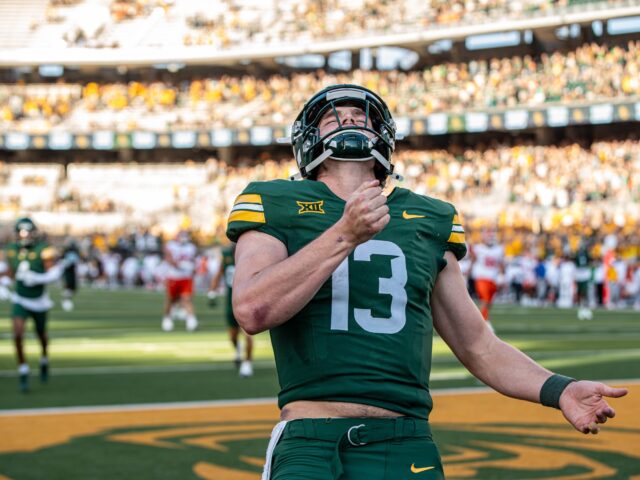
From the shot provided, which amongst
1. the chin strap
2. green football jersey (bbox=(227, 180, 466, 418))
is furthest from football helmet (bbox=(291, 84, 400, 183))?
green football jersey (bbox=(227, 180, 466, 418))

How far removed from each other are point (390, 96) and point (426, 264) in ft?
138

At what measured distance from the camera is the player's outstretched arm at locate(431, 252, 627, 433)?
329cm

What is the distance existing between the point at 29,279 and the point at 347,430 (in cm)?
950

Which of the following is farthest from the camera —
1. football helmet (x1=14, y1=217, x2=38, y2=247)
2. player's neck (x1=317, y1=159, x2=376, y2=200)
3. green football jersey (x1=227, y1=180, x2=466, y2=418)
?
football helmet (x1=14, y1=217, x2=38, y2=247)

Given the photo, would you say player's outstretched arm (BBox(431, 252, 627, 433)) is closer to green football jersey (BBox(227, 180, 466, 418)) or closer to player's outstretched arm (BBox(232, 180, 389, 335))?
green football jersey (BBox(227, 180, 466, 418))

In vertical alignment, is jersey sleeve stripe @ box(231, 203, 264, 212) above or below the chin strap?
below

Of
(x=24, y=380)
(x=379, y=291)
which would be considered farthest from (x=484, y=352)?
(x=24, y=380)

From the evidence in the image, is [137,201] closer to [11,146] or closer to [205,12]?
[11,146]

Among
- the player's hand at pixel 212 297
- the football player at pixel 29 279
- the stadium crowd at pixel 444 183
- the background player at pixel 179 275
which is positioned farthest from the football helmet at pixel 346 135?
the stadium crowd at pixel 444 183

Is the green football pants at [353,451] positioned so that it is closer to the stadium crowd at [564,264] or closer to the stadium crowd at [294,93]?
the stadium crowd at [564,264]

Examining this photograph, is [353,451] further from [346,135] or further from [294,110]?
[294,110]

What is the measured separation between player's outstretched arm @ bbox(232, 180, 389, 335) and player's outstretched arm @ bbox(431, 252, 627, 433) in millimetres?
653

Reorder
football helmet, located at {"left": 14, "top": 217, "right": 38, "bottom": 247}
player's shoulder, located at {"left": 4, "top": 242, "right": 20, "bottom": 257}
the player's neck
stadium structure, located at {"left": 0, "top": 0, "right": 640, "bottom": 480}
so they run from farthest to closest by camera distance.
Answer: player's shoulder, located at {"left": 4, "top": 242, "right": 20, "bottom": 257} → football helmet, located at {"left": 14, "top": 217, "right": 38, "bottom": 247} → stadium structure, located at {"left": 0, "top": 0, "right": 640, "bottom": 480} → the player's neck

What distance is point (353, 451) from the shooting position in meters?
3.00
